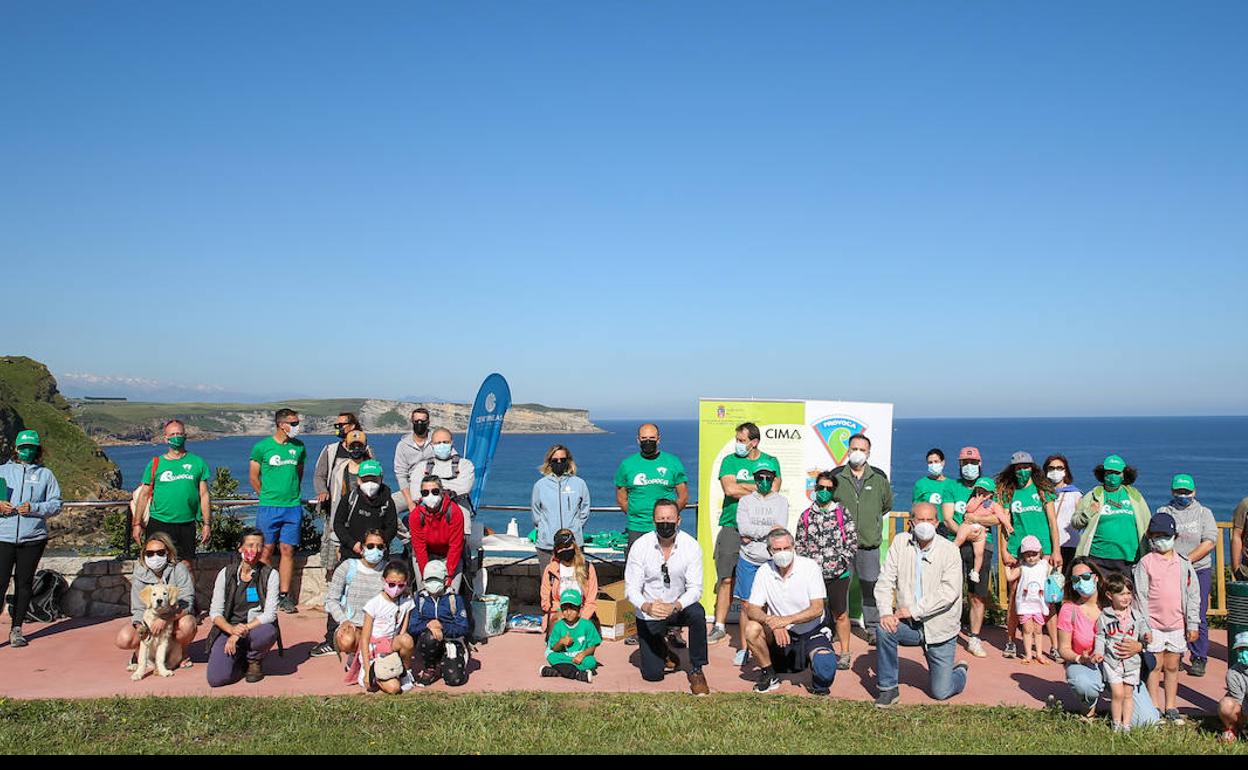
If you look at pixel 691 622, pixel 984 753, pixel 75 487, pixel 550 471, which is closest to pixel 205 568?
pixel 550 471

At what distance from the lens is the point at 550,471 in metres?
8.18

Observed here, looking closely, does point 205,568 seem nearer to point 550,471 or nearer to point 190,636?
point 190,636

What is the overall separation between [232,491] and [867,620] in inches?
444

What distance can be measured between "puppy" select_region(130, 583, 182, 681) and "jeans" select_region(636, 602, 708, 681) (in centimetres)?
365

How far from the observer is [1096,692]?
19.2 ft

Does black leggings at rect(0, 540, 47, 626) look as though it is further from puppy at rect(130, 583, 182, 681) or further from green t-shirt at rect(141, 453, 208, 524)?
puppy at rect(130, 583, 182, 681)

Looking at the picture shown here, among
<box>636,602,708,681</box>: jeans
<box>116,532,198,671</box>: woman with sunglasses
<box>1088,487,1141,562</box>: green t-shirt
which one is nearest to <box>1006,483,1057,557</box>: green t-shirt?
<box>1088,487,1141,562</box>: green t-shirt

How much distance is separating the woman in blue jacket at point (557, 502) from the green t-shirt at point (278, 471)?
2.33 metres

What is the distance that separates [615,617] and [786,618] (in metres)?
2.09

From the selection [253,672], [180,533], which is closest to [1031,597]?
[253,672]

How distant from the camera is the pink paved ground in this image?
6559 millimetres

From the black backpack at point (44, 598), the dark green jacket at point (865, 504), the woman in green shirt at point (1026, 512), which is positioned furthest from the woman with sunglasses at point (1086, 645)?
the black backpack at point (44, 598)

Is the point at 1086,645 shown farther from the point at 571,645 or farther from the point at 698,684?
the point at 571,645

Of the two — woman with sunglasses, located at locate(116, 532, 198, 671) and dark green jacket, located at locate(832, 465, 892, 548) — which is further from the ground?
dark green jacket, located at locate(832, 465, 892, 548)
